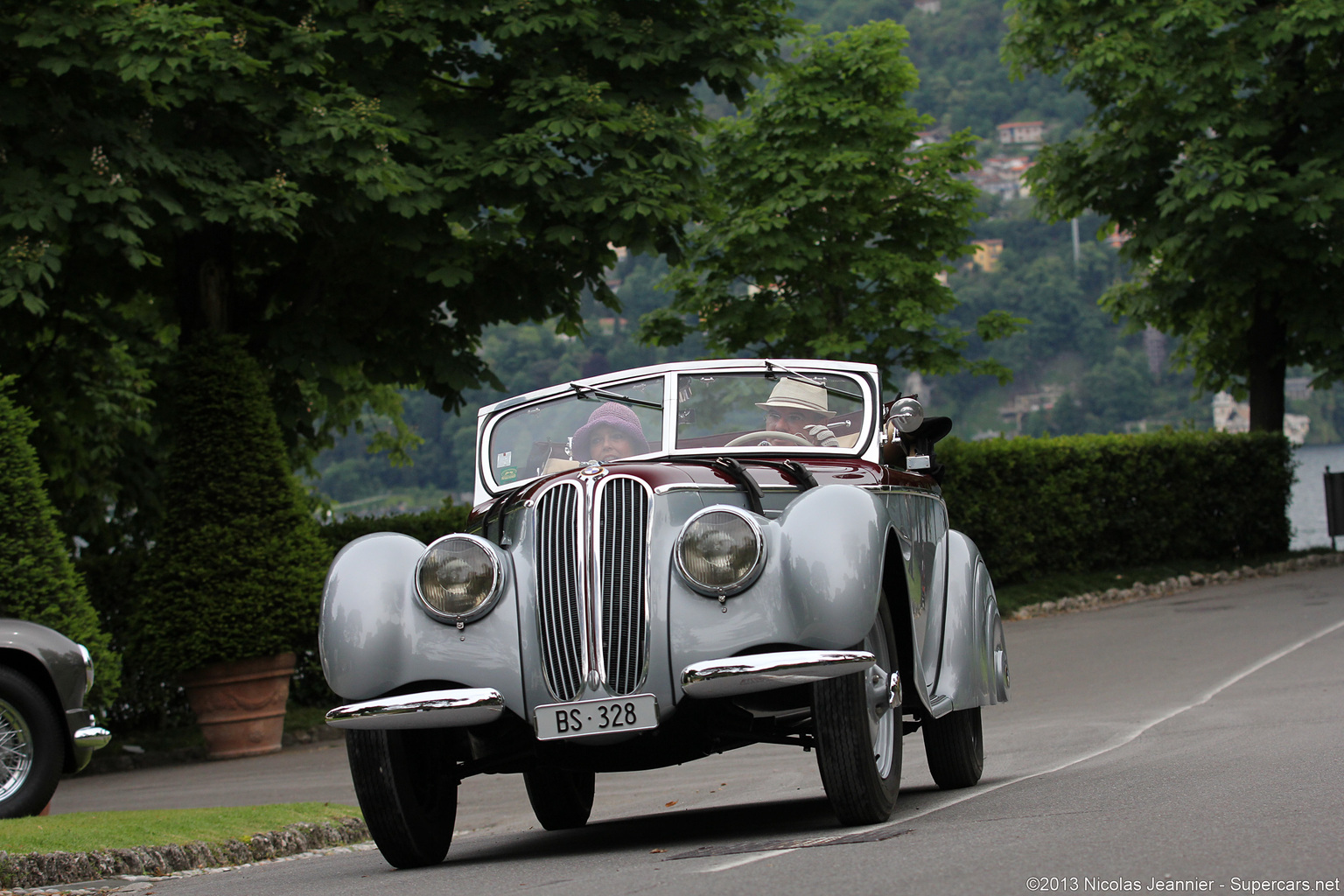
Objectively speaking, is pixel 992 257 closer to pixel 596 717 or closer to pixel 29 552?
pixel 29 552

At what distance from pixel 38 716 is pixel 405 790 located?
3871mm

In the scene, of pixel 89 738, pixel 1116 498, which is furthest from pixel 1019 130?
pixel 89 738

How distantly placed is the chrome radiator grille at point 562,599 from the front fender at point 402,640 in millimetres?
135

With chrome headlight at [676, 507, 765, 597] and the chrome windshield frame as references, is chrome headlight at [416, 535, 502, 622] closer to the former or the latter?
chrome headlight at [676, 507, 765, 597]

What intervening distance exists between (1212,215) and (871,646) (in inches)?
911

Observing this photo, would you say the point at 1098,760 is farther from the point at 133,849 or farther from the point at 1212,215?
the point at 1212,215

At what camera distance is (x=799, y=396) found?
8062 millimetres

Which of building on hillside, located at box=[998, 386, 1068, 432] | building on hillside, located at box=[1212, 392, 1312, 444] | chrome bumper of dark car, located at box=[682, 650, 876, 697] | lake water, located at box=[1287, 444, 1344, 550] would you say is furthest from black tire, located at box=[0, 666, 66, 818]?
building on hillside, located at box=[998, 386, 1068, 432]

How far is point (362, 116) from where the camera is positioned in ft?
51.6

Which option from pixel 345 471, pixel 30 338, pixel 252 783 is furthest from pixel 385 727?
pixel 345 471

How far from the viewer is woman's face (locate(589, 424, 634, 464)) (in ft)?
25.3

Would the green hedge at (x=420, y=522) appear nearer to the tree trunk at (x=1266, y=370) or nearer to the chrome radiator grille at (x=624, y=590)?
the chrome radiator grille at (x=624, y=590)

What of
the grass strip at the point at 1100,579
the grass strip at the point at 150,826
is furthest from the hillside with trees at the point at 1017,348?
the grass strip at the point at 150,826

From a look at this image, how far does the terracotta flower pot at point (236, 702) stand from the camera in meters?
15.3
